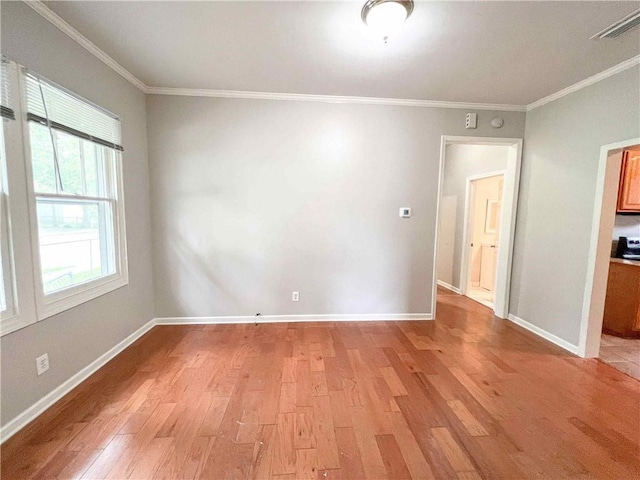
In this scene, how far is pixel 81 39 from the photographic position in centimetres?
205

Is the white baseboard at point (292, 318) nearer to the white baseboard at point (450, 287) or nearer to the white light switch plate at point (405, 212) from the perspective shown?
the white light switch plate at point (405, 212)

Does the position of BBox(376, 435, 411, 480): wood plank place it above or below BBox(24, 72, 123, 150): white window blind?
below

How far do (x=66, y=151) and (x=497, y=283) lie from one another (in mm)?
4832

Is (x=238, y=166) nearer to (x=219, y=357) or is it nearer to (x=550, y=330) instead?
(x=219, y=357)

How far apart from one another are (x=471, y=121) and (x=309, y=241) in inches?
95.8

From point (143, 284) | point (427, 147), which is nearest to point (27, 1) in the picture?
point (143, 284)

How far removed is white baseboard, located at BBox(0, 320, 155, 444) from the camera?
1604 mm

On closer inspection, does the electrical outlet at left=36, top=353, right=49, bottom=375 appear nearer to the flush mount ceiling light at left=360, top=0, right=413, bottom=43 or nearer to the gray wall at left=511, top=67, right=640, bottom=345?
the flush mount ceiling light at left=360, top=0, right=413, bottom=43

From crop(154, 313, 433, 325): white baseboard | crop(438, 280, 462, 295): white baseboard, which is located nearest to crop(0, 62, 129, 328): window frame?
crop(154, 313, 433, 325): white baseboard

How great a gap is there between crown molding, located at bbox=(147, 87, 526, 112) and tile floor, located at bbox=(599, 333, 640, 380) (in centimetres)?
284

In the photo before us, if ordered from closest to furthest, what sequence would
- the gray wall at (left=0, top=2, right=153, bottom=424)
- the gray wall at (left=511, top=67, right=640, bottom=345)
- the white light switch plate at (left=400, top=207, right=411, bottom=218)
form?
the gray wall at (left=0, top=2, right=153, bottom=424) < the gray wall at (left=511, top=67, right=640, bottom=345) < the white light switch plate at (left=400, top=207, right=411, bottom=218)

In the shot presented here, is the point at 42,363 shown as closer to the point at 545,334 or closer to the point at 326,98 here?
the point at 326,98

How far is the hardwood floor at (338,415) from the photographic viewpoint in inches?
57.2

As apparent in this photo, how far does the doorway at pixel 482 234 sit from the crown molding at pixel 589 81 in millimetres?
1435
